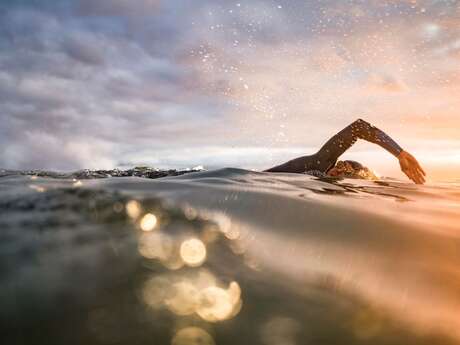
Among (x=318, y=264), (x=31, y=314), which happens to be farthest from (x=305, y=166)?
(x=31, y=314)

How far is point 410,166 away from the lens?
283 inches

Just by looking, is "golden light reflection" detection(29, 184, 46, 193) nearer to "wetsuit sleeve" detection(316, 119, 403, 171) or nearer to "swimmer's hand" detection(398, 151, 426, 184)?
"wetsuit sleeve" detection(316, 119, 403, 171)

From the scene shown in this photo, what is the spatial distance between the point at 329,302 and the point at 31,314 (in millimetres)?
1201

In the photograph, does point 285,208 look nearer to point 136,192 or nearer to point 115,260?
point 136,192

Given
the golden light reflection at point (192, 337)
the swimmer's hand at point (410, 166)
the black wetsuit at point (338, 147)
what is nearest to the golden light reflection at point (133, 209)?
the golden light reflection at point (192, 337)

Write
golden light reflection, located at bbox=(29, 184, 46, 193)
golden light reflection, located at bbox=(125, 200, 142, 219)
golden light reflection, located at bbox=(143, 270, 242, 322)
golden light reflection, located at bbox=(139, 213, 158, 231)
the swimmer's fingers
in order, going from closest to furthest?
golden light reflection, located at bbox=(143, 270, 242, 322), golden light reflection, located at bbox=(139, 213, 158, 231), golden light reflection, located at bbox=(125, 200, 142, 219), golden light reflection, located at bbox=(29, 184, 46, 193), the swimmer's fingers

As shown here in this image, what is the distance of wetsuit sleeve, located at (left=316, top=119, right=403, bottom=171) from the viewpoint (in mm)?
7488

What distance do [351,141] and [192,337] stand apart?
729 cm

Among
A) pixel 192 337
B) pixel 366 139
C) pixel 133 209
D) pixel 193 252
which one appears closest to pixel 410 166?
pixel 366 139

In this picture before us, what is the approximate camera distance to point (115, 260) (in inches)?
70.4

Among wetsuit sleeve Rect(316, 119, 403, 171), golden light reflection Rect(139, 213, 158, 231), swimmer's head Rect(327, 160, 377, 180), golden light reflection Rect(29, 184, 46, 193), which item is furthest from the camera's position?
swimmer's head Rect(327, 160, 377, 180)

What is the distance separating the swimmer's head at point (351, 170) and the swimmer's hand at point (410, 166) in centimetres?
135

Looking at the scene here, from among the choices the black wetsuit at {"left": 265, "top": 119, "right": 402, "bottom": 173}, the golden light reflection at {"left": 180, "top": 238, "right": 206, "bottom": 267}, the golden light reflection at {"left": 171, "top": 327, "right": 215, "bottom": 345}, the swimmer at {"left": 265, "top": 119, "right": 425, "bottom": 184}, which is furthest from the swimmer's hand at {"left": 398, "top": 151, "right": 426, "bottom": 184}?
the golden light reflection at {"left": 171, "top": 327, "right": 215, "bottom": 345}

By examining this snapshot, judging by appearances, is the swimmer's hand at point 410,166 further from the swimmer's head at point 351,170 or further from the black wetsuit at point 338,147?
the swimmer's head at point 351,170
